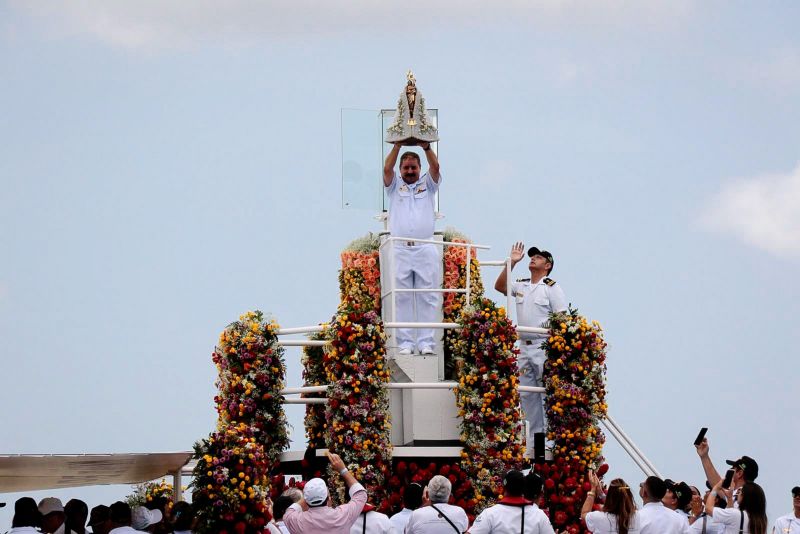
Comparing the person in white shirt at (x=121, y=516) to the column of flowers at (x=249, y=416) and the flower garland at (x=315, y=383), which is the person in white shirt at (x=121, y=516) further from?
the flower garland at (x=315, y=383)

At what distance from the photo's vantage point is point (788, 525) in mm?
14477

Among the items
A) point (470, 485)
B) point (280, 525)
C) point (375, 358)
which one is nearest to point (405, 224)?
point (375, 358)

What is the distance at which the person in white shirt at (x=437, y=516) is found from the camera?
1396 cm

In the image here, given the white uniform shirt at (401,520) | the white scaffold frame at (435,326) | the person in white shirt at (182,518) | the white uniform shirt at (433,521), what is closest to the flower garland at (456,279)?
the white scaffold frame at (435,326)

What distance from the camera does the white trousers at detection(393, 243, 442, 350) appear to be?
831 inches

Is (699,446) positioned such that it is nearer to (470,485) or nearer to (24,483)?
(470,485)

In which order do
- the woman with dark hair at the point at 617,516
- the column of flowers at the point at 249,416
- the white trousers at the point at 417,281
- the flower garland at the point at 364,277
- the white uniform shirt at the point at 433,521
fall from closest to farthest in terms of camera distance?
the woman with dark hair at the point at 617,516
the white uniform shirt at the point at 433,521
the column of flowers at the point at 249,416
the white trousers at the point at 417,281
the flower garland at the point at 364,277

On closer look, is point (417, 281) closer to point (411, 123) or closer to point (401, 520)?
point (411, 123)

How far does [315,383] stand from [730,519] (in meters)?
8.60

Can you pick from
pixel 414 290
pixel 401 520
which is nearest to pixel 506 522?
pixel 401 520

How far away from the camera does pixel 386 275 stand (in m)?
21.4

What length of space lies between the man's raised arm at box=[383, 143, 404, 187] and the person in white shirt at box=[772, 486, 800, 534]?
8.61 m

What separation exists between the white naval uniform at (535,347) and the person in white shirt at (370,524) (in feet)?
23.5

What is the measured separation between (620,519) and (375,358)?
6.26m
